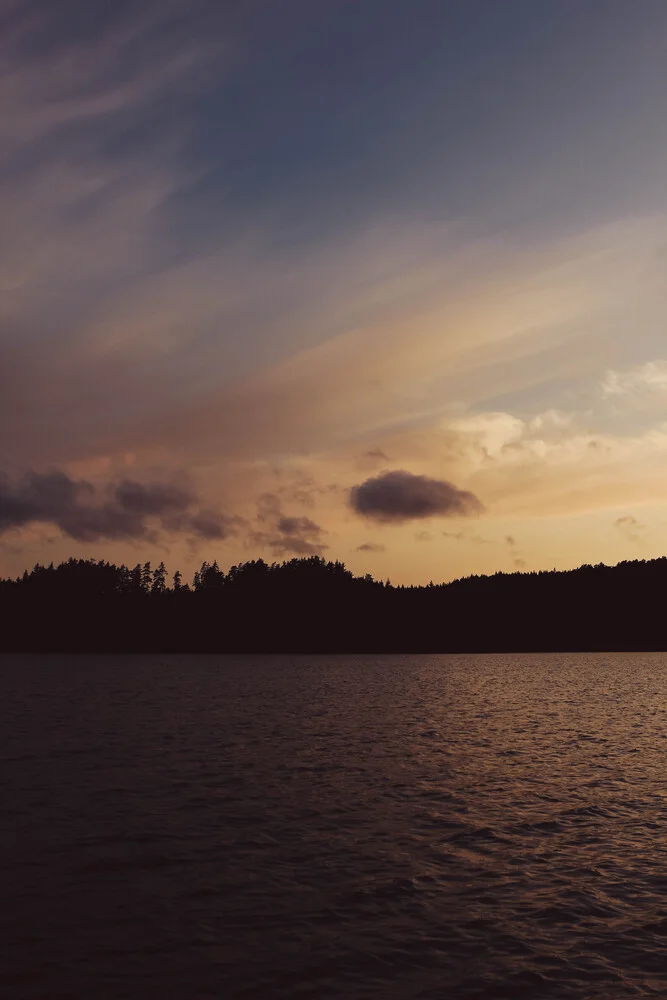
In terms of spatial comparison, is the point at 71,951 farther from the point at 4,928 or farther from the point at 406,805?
the point at 406,805

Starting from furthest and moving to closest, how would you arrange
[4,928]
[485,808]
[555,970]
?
[485,808] → [4,928] → [555,970]

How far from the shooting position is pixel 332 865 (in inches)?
1163

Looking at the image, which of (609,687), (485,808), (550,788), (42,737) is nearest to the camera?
(485,808)

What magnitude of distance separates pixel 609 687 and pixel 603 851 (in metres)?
114

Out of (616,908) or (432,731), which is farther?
(432,731)

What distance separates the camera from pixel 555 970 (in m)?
20.4

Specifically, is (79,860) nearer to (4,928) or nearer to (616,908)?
(4,928)

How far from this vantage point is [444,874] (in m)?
28.3

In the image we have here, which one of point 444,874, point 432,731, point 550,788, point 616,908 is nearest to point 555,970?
point 616,908

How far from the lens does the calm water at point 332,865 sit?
2028 cm

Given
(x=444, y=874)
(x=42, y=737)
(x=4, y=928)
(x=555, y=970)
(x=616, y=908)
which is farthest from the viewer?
(x=42, y=737)

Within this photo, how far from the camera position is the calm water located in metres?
20.3

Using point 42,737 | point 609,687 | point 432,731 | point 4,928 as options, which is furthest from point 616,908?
point 609,687

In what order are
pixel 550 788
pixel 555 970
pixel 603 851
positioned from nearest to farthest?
pixel 555 970 → pixel 603 851 → pixel 550 788
